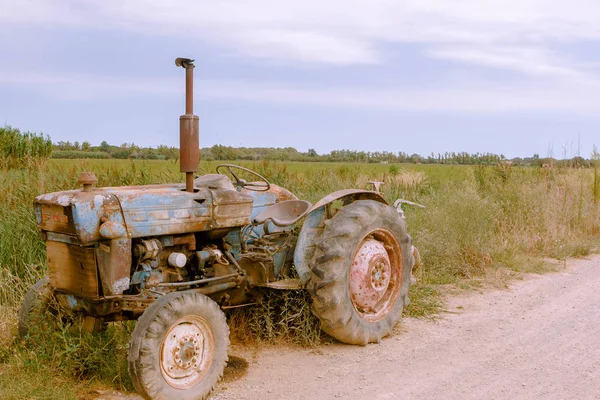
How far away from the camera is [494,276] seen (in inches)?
322

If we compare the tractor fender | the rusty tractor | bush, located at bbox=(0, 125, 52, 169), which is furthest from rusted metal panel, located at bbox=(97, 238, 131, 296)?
bush, located at bbox=(0, 125, 52, 169)

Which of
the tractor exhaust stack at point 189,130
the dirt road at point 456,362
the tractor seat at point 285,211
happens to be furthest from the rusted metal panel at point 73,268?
the tractor seat at point 285,211

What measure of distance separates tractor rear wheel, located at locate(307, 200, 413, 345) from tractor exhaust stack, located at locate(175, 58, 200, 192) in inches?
50.1

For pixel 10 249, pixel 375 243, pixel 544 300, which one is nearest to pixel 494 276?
pixel 544 300

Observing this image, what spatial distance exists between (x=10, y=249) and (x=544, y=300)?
613cm

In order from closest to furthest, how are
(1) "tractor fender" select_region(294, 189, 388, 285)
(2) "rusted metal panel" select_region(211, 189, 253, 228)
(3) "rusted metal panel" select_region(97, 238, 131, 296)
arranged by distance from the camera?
(3) "rusted metal panel" select_region(97, 238, 131, 296)
(2) "rusted metal panel" select_region(211, 189, 253, 228)
(1) "tractor fender" select_region(294, 189, 388, 285)

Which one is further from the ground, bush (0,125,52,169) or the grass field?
bush (0,125,52,169)

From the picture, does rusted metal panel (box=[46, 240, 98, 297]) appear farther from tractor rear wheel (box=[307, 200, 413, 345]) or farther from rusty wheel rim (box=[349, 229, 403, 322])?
rusty wheel rim (box=[349, 229, 403, 322])

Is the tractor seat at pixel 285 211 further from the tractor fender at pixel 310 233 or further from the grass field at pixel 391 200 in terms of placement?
the grass field at pixel 391 200

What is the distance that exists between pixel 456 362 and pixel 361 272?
1.05 metres

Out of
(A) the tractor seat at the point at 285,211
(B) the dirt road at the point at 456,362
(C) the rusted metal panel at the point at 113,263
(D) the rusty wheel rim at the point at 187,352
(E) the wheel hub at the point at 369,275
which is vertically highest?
(A) the tractor seat at the point at 285,211

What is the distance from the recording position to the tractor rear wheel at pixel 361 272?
4969 mm

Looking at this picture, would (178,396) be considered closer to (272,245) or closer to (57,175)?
(272,245)

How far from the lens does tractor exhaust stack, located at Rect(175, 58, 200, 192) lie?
4.47 meters
